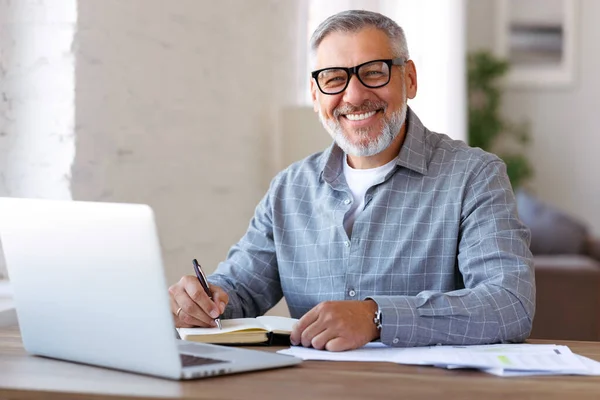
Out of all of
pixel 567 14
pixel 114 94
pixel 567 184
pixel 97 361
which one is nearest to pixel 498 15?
pixel 567 14

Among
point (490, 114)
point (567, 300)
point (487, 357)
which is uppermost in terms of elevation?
point (490, 114)

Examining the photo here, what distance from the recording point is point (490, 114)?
7262mm

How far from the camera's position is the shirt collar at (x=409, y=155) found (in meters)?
2.11

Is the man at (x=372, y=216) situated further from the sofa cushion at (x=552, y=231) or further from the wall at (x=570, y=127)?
the wall at (x=570, y=127)

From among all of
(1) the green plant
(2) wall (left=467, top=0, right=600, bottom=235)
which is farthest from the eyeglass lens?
(2) wall (left=467, top=0, right=600, bottom=235)

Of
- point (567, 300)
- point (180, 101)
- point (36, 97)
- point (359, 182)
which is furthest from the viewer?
point (567, 300)

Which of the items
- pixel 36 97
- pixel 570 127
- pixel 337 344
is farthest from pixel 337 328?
pixel 570 127

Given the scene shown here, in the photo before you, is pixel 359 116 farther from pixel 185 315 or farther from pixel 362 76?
pixel 185 315

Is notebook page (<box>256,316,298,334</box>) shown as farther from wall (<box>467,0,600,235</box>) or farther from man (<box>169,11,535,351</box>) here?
wall (<box>467,0,600,235</box>)

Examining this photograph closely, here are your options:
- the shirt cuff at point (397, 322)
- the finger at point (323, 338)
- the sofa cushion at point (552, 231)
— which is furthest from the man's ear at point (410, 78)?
the sofa cushion at point (552, 231)

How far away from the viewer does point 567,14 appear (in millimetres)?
7430

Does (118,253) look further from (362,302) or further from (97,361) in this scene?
(362,302)

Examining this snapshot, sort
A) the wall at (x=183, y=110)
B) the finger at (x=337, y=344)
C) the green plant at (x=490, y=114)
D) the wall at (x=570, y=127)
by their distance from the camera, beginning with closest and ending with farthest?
the finger at (x=337, y=344)
the wall at (x=183, y=110)
the green plant at (x=490, y=114)
the wall at (x=570, y=127)

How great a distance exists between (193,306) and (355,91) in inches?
24.8
